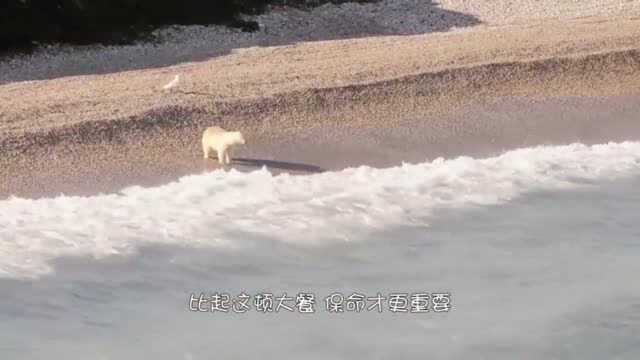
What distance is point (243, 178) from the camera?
11492 millimetres

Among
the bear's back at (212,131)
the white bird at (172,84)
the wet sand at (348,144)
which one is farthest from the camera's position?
the white bird at (172,84)

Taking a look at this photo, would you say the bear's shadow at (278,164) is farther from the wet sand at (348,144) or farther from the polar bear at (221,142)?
the polar bear at (221,142)

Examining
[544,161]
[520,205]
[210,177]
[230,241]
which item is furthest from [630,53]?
[230,241]

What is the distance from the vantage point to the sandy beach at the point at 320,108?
1207 centimetres

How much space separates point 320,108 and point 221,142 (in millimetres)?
2483

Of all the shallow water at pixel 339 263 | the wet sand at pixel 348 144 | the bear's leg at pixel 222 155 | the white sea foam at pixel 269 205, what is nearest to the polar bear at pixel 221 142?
the bear's leg at pixel 222 155

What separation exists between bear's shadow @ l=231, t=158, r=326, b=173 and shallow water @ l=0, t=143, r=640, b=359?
29cm

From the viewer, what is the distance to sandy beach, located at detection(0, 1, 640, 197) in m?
12.1

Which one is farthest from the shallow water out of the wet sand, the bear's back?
the bear's back

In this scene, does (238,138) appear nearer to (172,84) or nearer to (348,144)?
(348,144)

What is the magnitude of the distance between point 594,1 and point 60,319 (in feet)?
67.1

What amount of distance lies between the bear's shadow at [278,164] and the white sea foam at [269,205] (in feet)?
0.76

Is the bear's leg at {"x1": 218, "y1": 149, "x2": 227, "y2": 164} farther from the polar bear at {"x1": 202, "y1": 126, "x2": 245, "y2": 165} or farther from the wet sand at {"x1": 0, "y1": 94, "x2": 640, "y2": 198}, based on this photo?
the wet sand at {"x1": 0, "y1": 94, "x2": 640, "y2": 198}

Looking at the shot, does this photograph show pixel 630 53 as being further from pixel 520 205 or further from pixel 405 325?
pixel 405 325
